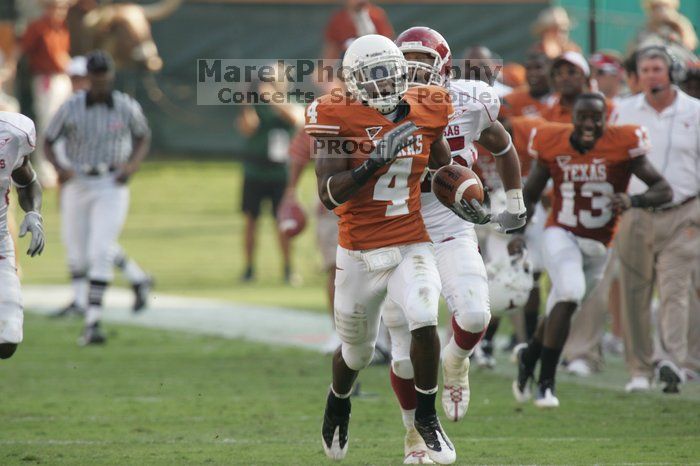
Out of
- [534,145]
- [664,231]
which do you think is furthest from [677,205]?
[534,145]

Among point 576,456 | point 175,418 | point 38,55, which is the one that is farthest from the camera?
point 38,55

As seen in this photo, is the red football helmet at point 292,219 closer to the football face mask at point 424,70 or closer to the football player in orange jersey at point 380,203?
the football face mask at point 424,70

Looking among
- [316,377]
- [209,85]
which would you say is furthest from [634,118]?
[209,85]

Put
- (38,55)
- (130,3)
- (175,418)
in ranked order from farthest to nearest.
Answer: (130,3) → (38,55) → (175,418)

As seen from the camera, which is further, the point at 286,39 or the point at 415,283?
the point at 286,39

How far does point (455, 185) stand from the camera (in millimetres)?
6129

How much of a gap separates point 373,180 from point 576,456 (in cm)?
158

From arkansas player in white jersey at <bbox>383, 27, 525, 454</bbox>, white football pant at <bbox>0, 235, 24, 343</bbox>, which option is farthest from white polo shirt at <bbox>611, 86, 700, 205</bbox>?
white football pant at <bbox>0, 235, 24, 343</bbox>

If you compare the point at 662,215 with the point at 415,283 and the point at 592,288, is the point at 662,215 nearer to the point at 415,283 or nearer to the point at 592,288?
the point at 592,288

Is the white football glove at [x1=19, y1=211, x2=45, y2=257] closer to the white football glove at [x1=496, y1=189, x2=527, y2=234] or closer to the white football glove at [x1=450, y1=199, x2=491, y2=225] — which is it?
the white football glove at [x1=450, y1=199, x2=491, y2=225]

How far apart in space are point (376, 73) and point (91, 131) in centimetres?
525

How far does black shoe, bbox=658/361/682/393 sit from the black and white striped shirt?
4.64 metres

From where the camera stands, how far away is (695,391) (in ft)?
26.9

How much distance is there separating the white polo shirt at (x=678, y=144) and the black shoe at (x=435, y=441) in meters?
3.05
